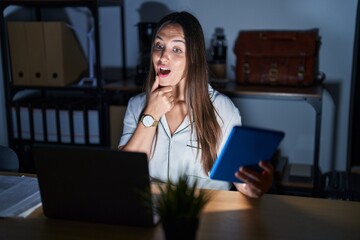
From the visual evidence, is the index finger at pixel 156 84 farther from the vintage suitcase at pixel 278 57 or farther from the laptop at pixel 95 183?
the vintage suitcase at pixel 278 57

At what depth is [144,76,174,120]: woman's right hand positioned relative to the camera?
5.67 feet

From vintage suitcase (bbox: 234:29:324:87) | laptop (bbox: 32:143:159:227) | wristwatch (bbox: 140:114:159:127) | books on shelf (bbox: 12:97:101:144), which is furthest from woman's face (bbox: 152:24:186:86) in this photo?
books on shelf (bbox: 12:97:101:144)

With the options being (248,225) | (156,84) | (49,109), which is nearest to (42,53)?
(49,109)

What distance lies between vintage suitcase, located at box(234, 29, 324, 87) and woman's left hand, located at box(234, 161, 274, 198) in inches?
55.1

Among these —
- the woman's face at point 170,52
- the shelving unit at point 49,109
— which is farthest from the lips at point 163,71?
the shelving unit at point 49,109

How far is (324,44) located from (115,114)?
1.34m

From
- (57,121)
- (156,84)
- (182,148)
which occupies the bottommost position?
(57,121)

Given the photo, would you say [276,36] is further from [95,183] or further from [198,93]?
[95,183]

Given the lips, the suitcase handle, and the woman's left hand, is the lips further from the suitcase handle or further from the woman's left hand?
the suitcase handle

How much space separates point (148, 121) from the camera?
67.4 inches

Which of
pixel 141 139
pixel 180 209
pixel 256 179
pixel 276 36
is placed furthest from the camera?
pixel 276 36

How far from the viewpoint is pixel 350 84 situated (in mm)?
2844

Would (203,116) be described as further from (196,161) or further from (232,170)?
(232,170)

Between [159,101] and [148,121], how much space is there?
93 mm
